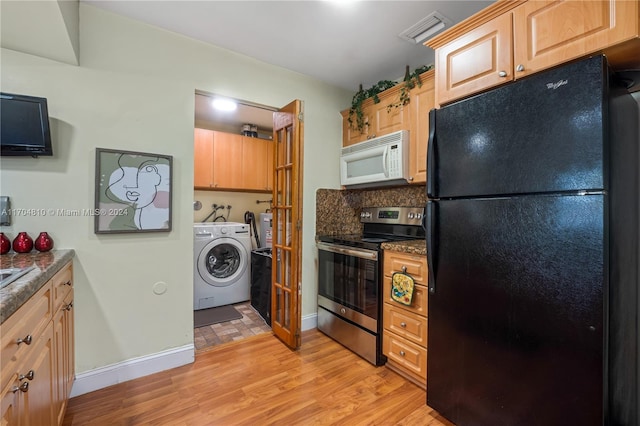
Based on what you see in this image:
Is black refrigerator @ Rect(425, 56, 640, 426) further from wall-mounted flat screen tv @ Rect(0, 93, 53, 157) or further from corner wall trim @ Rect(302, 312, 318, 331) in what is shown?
wall-mounted flat screen tv @ Rect(0, 93, 53, 157)

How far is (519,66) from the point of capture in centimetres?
137

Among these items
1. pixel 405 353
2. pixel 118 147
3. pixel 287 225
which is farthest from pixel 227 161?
pixel 405 353

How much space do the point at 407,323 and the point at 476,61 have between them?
5.34 ft

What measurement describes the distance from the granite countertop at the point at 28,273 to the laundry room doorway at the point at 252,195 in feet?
4.33

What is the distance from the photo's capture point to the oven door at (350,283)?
2.18m

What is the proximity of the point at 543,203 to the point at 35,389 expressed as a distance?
2.01m

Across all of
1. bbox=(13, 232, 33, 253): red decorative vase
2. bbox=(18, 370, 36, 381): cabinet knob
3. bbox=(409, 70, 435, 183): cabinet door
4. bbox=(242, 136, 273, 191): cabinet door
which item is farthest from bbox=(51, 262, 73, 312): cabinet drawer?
bbox=(242, 136, 273, 191): cabinet door

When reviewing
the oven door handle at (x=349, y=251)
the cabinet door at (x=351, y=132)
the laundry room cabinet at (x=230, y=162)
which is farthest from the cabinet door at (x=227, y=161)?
the oven door handle at (x=349, y=251)

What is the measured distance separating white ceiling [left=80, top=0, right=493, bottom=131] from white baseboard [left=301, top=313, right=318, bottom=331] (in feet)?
7.79

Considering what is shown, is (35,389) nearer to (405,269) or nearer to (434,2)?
(405,269)

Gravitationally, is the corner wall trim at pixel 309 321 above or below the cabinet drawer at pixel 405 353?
below

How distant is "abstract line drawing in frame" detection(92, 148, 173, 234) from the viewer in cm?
189

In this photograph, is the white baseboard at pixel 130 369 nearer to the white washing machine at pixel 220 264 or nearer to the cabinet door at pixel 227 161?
the white washing machine at pixel 220 264

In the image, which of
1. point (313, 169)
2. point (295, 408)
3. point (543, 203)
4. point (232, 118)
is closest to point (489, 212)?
point (543, 203)
